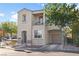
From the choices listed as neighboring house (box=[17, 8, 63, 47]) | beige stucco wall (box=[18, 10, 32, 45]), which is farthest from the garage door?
beige stucco wall (box=[18, 10, 32, 45])

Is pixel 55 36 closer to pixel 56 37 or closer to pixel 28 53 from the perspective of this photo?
pixel 56 37

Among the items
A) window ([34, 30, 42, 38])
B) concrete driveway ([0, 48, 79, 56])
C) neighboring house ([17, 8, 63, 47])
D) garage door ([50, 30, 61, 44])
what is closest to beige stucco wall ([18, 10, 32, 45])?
neighboring house ([17, 8, 63, 47])

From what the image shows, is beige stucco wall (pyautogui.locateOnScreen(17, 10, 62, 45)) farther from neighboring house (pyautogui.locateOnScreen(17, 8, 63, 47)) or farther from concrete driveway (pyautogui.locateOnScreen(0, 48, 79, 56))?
concrete driveway (pyautogui.locateOnScreen(0, 48, 79, 56))

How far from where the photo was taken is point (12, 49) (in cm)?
928

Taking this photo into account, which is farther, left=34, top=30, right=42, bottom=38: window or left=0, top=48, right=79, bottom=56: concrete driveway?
left=34, top=30, right=42, bottom=38: window

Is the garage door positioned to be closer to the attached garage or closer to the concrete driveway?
the attached garage

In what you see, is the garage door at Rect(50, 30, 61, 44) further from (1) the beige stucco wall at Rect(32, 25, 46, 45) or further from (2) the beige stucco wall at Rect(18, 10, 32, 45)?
(2) the beige stucco wall at Rect(18, 10, 32, 45)

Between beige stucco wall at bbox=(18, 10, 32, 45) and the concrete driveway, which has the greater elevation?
beige stucco wall at bbox=(18, 10, 32, 45)

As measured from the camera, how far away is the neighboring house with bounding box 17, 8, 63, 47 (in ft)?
30.2

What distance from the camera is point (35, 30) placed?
929 cm

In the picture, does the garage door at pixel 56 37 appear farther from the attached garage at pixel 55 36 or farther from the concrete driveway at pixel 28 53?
the concrete driveway at pixel 28 53

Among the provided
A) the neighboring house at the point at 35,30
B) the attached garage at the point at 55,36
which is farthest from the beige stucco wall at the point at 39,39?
the attached garage at the point at 55,36

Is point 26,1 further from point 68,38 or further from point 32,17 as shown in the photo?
point 68,38

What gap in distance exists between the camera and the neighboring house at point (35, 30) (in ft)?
30.2
